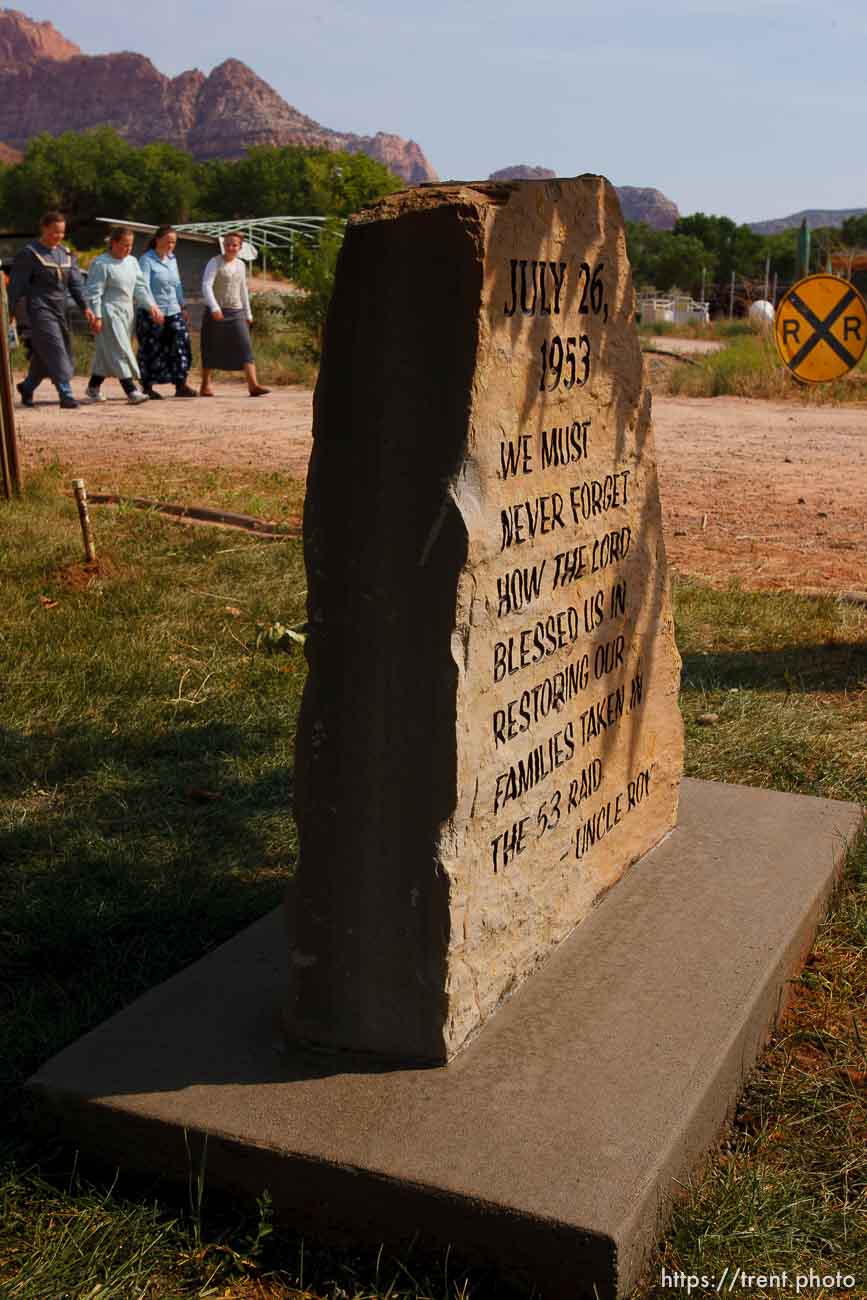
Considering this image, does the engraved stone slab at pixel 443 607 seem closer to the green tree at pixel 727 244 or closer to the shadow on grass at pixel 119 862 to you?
the shadow on grass at pixel 119 862

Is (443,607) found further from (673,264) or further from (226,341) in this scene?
(673,264)

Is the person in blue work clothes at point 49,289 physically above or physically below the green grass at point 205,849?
above

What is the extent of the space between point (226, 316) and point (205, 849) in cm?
1219

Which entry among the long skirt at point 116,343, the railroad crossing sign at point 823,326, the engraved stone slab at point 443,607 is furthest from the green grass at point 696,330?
the engraved stone slab at point 443,607

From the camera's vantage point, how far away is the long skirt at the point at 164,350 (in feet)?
49.9

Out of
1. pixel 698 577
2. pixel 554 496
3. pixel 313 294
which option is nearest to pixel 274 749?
pixel 554 496

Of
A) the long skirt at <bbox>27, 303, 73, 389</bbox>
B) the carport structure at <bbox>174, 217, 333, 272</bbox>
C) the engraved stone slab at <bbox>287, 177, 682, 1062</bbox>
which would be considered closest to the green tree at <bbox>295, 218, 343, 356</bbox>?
the long skirt at <bbox>27, 303, 73, 389</bbox>

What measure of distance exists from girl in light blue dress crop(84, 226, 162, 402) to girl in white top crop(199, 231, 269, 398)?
63 cm

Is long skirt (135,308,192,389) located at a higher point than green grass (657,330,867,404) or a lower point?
higher

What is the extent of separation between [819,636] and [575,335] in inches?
130

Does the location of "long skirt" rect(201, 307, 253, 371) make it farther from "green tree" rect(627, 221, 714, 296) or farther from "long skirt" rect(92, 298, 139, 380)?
"green tree" rect(627, 221, 714, 296)

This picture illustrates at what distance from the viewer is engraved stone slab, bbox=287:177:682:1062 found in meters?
2.37

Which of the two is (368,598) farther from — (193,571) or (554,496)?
(193,571)

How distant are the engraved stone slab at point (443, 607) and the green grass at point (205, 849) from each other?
47 centimetres
